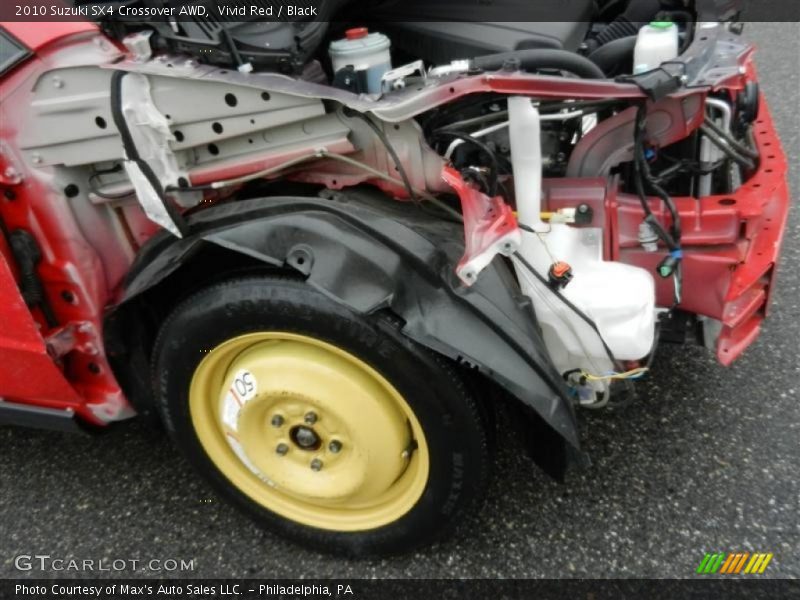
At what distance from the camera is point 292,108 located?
1781 millimetres

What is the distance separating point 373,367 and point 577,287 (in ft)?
1.70

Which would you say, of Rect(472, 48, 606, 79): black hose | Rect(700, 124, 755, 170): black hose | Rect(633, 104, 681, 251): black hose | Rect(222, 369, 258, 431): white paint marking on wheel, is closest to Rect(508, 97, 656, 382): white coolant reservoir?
Rect(633, 104, 681, 251): black hose

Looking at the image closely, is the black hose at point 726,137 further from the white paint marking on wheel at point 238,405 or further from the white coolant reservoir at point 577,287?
the white paint marking on wheel at point 238,405

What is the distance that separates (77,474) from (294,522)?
0.82 meters

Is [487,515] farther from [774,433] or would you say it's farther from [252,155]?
[252,155]

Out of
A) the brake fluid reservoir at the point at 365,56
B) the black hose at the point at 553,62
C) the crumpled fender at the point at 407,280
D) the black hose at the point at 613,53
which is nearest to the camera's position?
the crumpled fender at the point at 407,280

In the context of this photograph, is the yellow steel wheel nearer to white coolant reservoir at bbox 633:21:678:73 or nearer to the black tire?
the black tire

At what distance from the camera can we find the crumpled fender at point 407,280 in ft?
5.48

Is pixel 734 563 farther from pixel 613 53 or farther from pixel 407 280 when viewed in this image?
pixel 613 53

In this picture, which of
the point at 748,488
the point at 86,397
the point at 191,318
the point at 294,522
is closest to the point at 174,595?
the point at 294,522

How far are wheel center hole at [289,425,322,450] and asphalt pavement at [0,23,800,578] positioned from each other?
1.19 feet

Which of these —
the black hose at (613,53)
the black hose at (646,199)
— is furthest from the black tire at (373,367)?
the black hose at (613,53)

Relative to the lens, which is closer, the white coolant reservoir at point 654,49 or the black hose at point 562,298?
the black hose at point 562,298

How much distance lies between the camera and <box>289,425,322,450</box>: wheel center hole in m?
2.00
